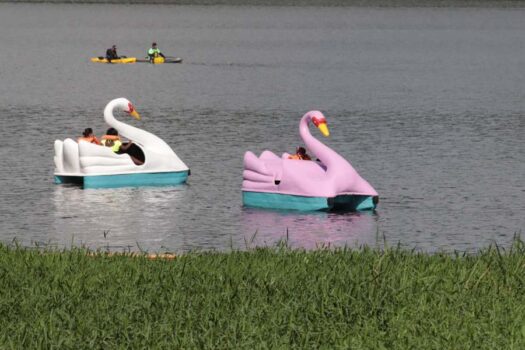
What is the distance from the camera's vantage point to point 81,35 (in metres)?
184

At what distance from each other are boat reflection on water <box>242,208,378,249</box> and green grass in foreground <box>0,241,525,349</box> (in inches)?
275

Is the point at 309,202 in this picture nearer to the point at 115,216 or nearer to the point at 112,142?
the point at 115,216

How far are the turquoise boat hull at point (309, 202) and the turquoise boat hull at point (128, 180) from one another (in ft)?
14.1

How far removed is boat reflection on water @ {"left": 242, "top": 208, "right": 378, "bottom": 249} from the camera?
94.8ft

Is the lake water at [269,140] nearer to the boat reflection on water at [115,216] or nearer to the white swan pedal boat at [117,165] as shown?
the boat reflection on water at [115,216]

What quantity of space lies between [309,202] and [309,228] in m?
1.89

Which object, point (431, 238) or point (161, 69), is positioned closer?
point (431, 238)

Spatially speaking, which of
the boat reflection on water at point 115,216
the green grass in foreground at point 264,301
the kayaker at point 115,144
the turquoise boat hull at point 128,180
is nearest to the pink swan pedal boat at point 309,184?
the boat reflection on water at point 115,216

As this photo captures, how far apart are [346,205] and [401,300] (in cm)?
1427

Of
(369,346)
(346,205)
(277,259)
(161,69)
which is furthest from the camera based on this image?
(161,69)

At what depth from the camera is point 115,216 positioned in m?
32.0

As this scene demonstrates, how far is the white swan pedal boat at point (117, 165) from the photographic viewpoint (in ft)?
119

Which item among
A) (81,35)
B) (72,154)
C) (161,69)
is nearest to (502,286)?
(72,154)

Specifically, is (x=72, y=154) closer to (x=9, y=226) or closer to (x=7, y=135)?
(x=9, y=226)
